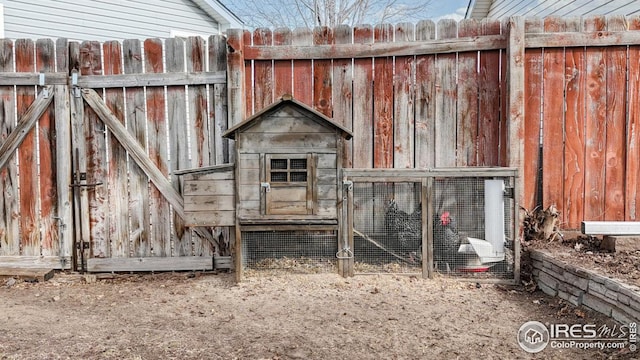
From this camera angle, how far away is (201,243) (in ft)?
13.4

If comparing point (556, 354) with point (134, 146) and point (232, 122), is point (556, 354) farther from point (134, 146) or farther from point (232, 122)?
point (134, 146)

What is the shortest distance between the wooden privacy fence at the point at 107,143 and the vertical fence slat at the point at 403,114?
1547 mm

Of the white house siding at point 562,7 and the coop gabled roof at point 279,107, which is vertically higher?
the white house siding at point 562,7

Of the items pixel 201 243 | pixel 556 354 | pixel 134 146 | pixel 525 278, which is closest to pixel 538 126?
pixel 525 278

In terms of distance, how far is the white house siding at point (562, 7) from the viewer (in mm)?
5340

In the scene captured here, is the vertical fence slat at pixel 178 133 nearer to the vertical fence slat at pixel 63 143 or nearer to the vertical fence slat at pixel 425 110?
the vertical fence slat at pixel 63 143

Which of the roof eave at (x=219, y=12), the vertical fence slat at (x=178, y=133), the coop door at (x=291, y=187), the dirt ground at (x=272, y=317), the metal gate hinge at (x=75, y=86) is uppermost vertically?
the roof eave at (x=219, y=12)

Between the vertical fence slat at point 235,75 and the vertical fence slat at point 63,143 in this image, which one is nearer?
the vertical fence slat at point 235,75

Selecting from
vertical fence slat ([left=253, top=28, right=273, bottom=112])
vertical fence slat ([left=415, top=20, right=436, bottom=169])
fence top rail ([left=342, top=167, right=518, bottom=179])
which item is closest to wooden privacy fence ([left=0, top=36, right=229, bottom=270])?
vertical fence slat ([left=253, top=28, right=273, bottom=112])

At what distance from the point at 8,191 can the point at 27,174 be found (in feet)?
0.83

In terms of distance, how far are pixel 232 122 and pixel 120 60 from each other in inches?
47.7

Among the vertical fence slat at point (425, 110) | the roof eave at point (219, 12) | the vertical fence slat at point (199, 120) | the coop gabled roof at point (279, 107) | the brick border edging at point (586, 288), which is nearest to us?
the brick border edging at point (586, 288)

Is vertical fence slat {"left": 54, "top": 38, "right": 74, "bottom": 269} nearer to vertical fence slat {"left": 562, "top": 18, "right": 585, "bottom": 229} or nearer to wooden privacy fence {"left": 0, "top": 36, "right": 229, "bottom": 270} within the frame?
wooden privacy fence {"left": 0, "top": 36, "right": 229, "bottom": 270}

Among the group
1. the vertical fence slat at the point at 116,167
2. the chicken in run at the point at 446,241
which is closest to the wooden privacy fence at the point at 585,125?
the chicken in run at the point at 446,241
